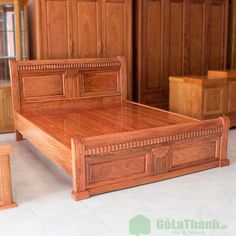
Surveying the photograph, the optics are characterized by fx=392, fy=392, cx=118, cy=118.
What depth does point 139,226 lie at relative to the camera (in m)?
2.50

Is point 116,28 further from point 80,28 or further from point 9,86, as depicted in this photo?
point 9,86

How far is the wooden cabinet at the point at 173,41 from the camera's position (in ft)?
17.9

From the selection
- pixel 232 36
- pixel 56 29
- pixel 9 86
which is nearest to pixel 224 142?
pixel 56 29

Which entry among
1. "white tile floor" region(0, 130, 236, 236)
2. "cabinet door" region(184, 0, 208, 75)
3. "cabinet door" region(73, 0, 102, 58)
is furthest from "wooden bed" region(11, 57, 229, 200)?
"cabinet door" region(184, 0, 208, 75)

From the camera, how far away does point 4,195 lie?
2.78 metres

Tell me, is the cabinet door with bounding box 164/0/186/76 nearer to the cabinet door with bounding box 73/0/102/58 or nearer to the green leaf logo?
the cabinet door with bounding box 73/0/102/58

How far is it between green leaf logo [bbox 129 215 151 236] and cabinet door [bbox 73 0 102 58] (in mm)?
2874

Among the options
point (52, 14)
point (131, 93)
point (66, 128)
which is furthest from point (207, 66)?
point (66, 128)

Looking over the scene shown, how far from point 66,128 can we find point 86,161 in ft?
2.78

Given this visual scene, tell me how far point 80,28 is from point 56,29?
12.3 inches

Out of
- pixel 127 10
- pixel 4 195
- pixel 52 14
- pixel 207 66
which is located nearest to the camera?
pixel 4 195

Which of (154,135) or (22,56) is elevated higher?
(22,56)

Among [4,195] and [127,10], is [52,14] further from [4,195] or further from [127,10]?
[4,195]

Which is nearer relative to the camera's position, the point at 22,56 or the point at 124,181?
the point at 124,181
